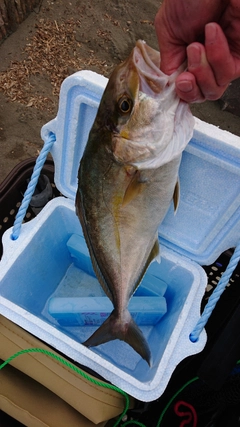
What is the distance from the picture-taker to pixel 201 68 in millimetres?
821

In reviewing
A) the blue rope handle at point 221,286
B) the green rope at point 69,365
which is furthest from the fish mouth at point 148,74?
the green rope at point 69,365

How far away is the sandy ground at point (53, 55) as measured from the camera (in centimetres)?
280

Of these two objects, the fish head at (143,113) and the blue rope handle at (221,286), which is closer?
the fish head at (143,113)

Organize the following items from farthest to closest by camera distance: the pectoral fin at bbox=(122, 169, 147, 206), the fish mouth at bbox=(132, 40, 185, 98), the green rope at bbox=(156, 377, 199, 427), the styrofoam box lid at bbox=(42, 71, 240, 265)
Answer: the green rope at bbox=(156, 377, 199, 427), the styrofoam box lid at bbox=(42, 71, 240, 265), the pectoral fin at bbox=(122, 169, 147, 206), the fish mouth at bbox=(132, 40, 185, 98)

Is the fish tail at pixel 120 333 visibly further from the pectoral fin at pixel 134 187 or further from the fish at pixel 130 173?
the pectoral fin at pixel 134 187

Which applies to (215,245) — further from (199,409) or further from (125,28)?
(125,28)

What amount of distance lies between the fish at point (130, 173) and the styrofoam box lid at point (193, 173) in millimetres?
144

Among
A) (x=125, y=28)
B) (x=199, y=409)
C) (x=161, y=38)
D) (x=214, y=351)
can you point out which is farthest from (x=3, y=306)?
(x=125, y=28)

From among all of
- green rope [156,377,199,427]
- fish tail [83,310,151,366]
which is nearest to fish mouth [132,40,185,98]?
fish tail [83,310,151,366]

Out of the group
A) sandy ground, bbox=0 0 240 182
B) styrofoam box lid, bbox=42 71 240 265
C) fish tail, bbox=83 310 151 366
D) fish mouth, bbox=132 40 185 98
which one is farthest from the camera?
sandy ground, bbox=0 0 240 182

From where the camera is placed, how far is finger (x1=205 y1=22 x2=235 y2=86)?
78 cm

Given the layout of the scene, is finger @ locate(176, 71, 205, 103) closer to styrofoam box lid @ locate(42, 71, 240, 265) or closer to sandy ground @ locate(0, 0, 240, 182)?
styrofoam box lid @ locate(42, 71, 240, 265)

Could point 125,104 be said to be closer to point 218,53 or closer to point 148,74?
point 148,74

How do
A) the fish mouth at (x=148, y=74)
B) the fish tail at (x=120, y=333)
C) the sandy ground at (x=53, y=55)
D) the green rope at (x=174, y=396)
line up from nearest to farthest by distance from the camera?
the fish mouth at (x=148, y=74) → the fish tail at (x=120, y=333) → the green rope at (x=174, y=396) → the sandy ground at (x=53, y=55)
